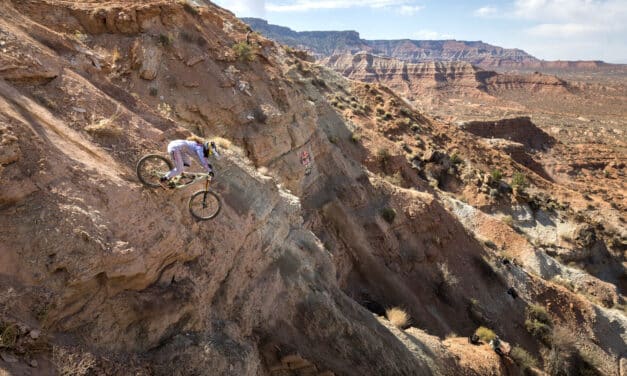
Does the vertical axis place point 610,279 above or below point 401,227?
below

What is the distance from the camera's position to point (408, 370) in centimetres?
966

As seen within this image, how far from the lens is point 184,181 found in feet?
24.5

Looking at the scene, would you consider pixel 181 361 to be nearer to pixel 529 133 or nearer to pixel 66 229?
pixel 66 229

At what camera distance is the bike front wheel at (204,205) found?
24.8ft

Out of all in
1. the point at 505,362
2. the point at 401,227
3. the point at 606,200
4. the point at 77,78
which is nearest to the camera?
the point at 77,78

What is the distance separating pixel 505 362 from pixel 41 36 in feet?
50.6

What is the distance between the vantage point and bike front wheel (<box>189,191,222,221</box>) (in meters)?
7.55

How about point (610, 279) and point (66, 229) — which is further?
point (610, 279)

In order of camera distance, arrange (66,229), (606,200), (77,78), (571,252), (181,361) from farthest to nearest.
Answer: (606,200) < (571,252) < (77,78) < (181,361) < (66,229)

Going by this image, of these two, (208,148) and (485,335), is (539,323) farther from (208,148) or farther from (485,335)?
(208,148)

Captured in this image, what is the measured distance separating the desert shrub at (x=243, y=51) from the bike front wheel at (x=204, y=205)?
1042 centimetres

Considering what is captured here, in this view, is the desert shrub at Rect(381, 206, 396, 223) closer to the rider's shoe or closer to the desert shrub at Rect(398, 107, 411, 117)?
the rider's shoe

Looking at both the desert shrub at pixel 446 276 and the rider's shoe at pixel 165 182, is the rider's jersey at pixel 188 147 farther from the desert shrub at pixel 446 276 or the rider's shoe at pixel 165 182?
the desert shrub at pixel 446 276

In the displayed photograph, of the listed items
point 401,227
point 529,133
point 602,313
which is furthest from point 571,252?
point 529,133
